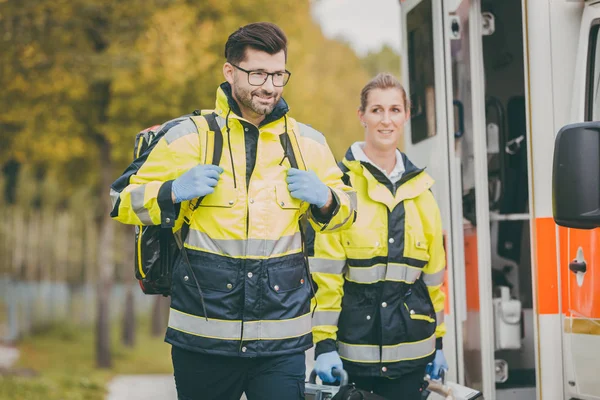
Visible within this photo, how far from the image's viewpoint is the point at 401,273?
13.2 ft

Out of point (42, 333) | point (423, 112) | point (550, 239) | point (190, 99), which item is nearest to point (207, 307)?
point (550, 239)

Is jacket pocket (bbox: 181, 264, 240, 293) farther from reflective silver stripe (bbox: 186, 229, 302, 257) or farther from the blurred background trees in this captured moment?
the blurred background trees

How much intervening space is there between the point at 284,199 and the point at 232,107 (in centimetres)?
41

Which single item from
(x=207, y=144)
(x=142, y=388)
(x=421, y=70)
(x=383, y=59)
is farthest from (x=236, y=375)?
(x=383, y=59)

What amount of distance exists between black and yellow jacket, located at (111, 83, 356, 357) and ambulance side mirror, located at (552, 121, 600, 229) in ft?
3.00

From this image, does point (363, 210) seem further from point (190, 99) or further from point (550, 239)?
point (190, 99)

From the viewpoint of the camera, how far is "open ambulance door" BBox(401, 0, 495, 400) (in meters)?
4.52

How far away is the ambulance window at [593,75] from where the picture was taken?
3623mm

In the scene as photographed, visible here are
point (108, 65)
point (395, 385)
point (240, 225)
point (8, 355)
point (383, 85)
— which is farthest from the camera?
point (8, 355)

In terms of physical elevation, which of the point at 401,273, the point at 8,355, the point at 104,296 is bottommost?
the point at 8,355

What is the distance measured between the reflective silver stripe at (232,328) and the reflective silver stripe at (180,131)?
656 millimetres

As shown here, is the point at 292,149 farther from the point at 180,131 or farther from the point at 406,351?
the point at 406,351

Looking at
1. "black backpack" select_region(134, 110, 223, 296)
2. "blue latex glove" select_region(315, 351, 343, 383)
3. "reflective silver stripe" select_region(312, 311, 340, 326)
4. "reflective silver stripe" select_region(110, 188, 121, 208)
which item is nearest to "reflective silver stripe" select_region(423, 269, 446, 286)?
"reflective silver stripe" select_region(312, 311, 340, 326)

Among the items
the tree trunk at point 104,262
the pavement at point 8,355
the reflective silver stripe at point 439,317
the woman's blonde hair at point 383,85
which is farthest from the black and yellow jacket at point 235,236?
the pavement at point 8,355
